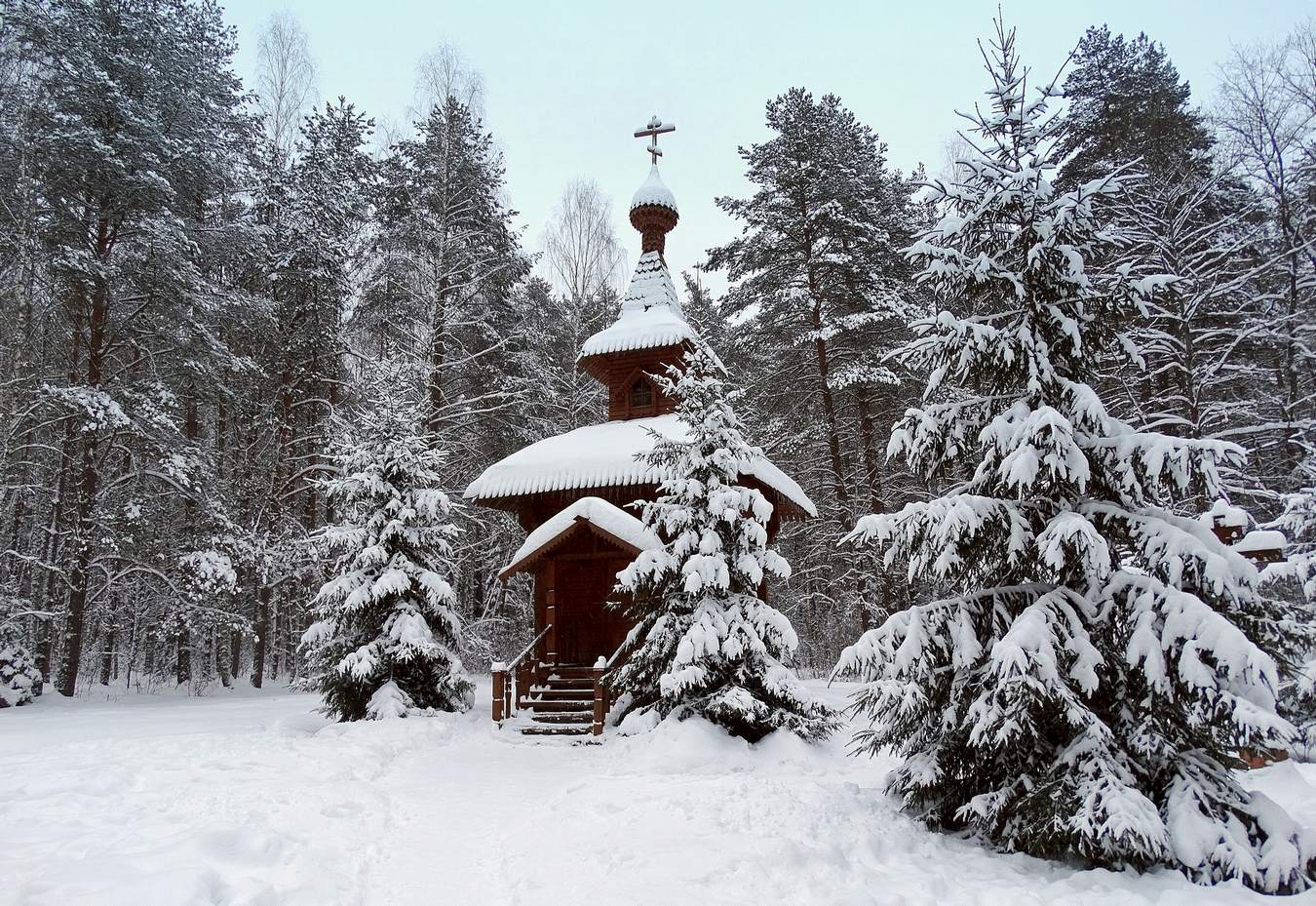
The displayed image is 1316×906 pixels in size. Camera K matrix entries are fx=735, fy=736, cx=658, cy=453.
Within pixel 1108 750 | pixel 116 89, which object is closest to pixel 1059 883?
pixel 1108 750

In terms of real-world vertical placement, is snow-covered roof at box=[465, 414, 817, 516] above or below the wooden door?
above

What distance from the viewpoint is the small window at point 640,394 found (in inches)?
736

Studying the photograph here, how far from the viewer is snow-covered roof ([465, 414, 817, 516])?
1504cm

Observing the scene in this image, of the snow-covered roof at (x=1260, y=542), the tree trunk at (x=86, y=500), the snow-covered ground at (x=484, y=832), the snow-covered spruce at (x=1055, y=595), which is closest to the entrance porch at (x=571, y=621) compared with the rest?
the snow-covered ground at (x=484, y=832)

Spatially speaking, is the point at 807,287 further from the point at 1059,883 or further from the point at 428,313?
the point at 1059,883

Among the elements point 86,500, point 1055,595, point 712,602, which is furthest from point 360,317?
point 1055,595

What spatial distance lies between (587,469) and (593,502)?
1.68 m

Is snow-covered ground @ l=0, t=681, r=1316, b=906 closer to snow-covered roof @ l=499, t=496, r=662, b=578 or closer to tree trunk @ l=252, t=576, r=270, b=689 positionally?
snow-covered roof @ l=499, t=496, r=662, b=578

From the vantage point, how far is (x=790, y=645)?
404 inches

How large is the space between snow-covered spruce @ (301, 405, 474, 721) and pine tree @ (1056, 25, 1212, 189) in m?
15.7

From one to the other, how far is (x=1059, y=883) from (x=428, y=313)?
18.2 meters

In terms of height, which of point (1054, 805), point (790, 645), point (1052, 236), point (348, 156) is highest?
point (348, 156)

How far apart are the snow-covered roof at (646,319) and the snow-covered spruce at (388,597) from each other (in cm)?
571

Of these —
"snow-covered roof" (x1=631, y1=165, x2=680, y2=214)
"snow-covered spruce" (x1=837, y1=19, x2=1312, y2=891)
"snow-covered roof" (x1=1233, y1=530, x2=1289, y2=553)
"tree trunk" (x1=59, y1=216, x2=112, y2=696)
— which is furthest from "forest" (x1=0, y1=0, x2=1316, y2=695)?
"snow-covered spruce" (x1=837, y1=19, x2=1312, y2=891)
